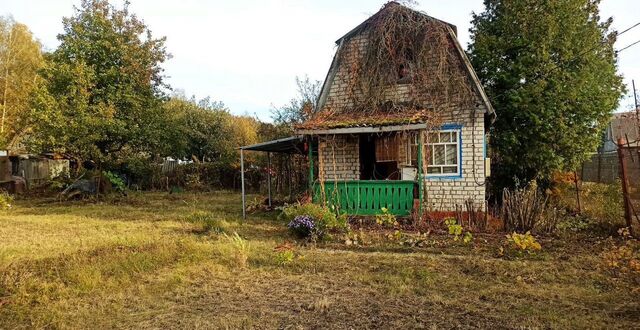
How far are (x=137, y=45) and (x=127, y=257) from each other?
1601cm

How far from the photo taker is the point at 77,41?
19859 millimetres

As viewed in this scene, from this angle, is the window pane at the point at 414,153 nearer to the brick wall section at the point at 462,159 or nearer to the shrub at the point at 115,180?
the brick wall section at the point at 462,159

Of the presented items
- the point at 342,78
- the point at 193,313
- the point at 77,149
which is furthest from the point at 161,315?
the point at 77,149

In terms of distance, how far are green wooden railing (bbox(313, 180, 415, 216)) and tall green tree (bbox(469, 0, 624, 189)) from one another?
4.88 m

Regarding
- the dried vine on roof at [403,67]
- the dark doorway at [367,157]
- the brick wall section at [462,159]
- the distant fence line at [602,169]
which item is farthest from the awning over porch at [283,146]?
the distant fence line at [602,169]

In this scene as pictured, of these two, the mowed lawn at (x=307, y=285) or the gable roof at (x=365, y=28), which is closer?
the mowed lawn at (x=307, y=285)

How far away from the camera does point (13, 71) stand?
33375 mm

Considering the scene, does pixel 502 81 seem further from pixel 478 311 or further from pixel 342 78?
pixel 478 311

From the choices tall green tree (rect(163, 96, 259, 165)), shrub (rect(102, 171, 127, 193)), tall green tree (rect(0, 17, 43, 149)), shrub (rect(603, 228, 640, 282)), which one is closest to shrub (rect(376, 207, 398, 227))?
shrub (rect(603, 228, 640, 282))

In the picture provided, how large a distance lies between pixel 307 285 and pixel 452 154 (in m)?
8.26

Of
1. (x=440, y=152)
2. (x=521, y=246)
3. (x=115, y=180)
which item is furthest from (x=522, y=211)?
(x=115, y=180)

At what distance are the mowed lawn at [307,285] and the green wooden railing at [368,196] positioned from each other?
211 centimetres

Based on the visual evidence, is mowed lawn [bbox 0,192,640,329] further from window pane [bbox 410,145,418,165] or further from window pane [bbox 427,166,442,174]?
window pane [bbox 410,145,418,165]

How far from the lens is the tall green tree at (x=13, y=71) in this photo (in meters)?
32.8
